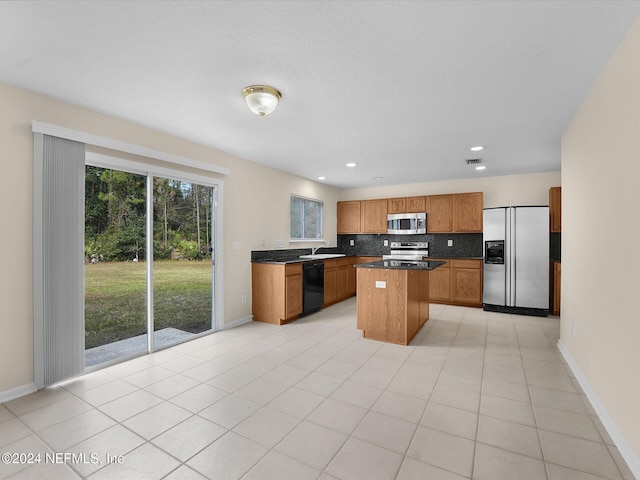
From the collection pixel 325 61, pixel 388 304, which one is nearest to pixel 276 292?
pixel 388 304

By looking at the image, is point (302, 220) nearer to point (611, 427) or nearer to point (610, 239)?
point (610, 239)

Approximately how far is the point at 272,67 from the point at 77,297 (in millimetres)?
2643

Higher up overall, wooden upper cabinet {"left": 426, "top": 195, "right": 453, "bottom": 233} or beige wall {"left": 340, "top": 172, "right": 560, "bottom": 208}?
beige wall {"left": 340, "top": 172, "right": 560, "bottom": 208}

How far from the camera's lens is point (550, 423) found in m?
2.05

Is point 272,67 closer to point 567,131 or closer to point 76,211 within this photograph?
point 76,211

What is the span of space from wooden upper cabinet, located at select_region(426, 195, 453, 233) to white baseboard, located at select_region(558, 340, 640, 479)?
349 centimetres

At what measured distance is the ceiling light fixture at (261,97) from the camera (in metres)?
2.42

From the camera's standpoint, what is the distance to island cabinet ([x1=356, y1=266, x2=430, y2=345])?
3.64 metres

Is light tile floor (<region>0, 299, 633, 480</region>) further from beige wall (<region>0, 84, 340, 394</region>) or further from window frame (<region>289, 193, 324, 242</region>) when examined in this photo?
window frame (<region>289, 193, 324, 242</region>)

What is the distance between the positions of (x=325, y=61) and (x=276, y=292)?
10.6 feet

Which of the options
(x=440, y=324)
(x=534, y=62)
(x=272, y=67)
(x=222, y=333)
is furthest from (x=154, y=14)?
(x=440, y=324)

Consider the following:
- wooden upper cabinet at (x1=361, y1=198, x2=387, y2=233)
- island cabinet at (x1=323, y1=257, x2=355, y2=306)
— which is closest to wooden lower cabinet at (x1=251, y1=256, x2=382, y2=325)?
island cabinet at (x1=323, y1=257, x2=355, y2=306)

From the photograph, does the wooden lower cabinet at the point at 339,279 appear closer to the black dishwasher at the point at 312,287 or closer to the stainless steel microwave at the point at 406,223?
the black dishwasher at the point at 312,287

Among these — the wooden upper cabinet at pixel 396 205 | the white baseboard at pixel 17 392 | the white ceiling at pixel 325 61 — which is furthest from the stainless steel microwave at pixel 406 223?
the white baseboard at pixel 17 392
